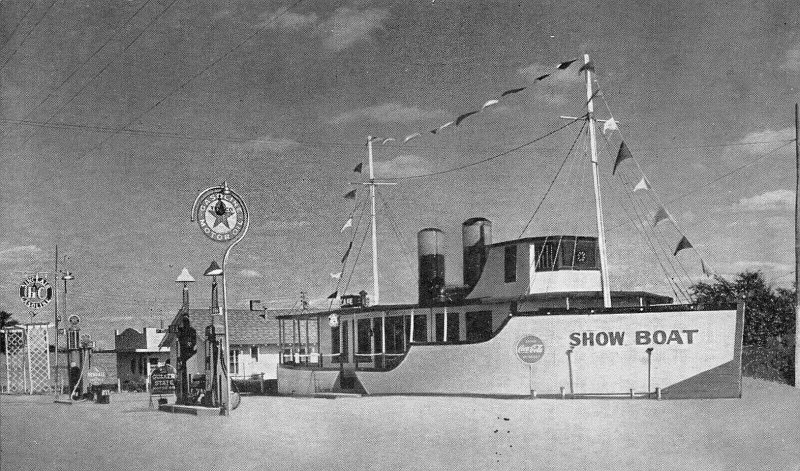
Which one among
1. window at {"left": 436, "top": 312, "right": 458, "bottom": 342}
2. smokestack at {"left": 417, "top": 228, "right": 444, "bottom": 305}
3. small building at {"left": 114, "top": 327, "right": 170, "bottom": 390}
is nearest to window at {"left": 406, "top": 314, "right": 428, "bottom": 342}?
window at {"left": 436, "top": 312, "right": 458, "bottom": 342}

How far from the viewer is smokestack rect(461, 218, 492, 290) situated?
23188 mm

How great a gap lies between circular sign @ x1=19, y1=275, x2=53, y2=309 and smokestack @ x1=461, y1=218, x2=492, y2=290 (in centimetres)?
1141

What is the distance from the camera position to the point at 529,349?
1711cm

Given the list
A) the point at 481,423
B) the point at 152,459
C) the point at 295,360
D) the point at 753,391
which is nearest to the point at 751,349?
the point at 753,391

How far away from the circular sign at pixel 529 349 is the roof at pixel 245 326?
69.8 ft

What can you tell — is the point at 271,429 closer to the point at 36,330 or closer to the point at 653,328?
the point at 653,328

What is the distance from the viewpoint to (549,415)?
13922 millimetres

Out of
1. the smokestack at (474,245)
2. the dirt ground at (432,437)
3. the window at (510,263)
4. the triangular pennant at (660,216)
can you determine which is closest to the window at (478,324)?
the window at (510,263)

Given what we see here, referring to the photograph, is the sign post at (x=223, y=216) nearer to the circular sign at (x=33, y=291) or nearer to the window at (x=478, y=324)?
the window at (x=478, y=324)

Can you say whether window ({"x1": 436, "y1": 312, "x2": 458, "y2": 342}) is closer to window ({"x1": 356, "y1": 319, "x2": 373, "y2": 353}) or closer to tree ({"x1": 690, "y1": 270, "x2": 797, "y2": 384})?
window ({"x1": 356, "y1": 319, "x2": 373, "y2": 353})

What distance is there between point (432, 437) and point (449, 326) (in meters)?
9.14

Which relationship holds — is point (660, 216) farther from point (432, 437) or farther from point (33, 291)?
point (33, 291)

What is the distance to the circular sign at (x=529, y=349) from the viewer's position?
669 inches

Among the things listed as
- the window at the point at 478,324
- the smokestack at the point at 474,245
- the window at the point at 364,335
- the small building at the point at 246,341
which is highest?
the smokestack at the point at 474,245
